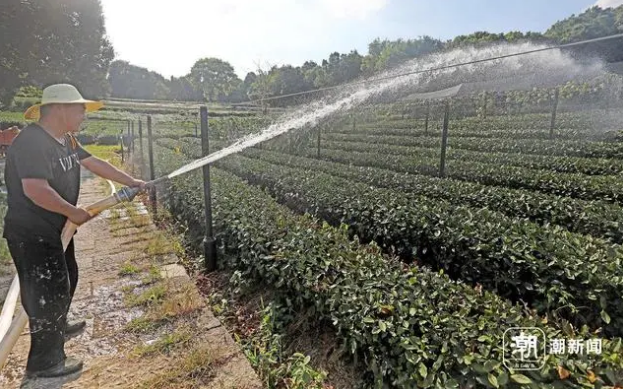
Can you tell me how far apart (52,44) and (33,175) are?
95.5ft

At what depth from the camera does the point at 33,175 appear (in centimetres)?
231

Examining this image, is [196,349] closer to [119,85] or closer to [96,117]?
[96,117]

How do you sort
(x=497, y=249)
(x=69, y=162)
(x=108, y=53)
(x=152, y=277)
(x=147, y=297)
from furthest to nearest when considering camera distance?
(x=108, y=53) → (x=152, y=277) → (x=147, y=297) → (x=497, y=249) → (x=69, y=162)

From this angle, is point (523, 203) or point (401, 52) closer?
point (523, 203)

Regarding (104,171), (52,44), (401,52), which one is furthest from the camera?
(401,52)

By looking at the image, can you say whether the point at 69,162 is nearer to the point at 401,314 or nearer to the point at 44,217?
the point at 44,217

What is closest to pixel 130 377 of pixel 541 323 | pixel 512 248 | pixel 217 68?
pixel 541 323

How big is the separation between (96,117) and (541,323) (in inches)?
1688

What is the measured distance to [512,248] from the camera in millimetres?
3344

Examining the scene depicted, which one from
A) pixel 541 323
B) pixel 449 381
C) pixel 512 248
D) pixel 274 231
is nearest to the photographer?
pixel 449 381

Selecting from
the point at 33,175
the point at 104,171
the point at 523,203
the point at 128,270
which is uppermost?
the point at 33,175

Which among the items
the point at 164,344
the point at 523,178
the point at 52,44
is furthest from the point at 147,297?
the point at 52,44

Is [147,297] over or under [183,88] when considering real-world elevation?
under

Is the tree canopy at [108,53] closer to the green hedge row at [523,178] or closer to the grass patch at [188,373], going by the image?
the green hedge row at [523,178]
